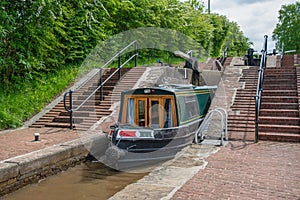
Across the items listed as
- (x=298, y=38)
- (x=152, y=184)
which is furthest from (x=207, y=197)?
(x=298, y=38)

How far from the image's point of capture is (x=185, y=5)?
74.0 feet

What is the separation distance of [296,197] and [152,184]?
1879mm

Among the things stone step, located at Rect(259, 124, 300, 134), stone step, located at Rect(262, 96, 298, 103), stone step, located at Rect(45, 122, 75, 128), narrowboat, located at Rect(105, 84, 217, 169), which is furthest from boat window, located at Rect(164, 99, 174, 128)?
A: stone step, located at Rect(45, 122, 75, 128)

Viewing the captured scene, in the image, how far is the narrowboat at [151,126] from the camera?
23.0 ft

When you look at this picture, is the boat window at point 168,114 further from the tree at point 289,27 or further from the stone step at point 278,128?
the tree at point 289,27

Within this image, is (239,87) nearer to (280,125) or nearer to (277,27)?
(280,125)

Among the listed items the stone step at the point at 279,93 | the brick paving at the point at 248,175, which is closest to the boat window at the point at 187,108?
the brick paving at the point at 248,175

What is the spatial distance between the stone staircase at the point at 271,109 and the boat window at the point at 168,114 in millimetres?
1468

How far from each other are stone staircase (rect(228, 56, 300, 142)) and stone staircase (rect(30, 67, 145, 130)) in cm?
392

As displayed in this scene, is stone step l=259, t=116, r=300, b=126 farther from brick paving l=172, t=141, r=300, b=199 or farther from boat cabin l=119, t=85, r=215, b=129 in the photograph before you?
boat cabin l=119, t=85, r=215, b=129

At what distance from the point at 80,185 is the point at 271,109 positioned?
536 cm

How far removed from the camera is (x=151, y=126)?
7.78 metres

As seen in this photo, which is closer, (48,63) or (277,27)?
(48,63)

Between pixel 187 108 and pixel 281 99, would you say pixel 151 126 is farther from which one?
pixel 281 99
